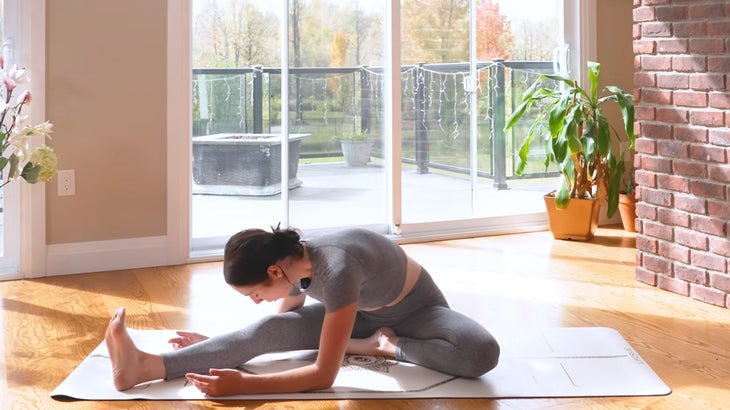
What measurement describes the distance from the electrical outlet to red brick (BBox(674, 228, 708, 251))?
8.40 feet

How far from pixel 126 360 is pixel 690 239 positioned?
2188mm

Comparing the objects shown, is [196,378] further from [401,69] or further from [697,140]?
[401,69]

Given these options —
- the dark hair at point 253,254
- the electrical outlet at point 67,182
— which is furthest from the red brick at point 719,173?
the electrical outlet at point 67,182

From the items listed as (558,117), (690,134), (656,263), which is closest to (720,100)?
(690,134)

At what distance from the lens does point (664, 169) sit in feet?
11.4

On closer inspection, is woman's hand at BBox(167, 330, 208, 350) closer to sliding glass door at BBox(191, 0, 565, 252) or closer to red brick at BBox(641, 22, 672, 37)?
sliding glass door at BBox(191, 0, 565, 252)

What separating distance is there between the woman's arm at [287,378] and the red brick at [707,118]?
177 cm

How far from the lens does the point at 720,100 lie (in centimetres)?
318

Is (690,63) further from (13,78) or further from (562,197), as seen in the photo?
(13,78)

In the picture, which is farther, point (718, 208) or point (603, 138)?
point (603, 138)

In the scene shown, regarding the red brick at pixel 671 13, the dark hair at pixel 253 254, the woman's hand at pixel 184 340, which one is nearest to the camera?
the dark hair at pixel 253 254

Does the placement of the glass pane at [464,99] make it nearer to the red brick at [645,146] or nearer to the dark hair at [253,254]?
the red brick at [645,146]

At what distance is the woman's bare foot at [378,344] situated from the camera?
2.53 meters

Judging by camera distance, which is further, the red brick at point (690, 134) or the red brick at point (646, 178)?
the red brick at point (646, 178)
